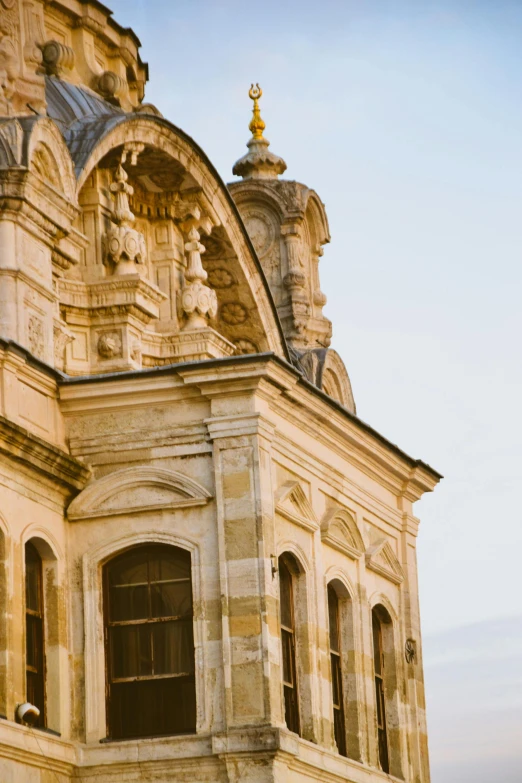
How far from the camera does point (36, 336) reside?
1297 inches

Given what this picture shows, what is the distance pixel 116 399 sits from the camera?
31.9 meters

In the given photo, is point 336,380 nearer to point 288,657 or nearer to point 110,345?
point 110,345

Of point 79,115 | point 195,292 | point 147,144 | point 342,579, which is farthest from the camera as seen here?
point 195,292

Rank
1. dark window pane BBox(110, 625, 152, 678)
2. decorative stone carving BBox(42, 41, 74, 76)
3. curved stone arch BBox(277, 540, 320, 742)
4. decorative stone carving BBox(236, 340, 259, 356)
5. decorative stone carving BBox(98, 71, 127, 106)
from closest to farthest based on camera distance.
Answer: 1. dark window pane BBox(110, 625, 152, 678)
2. curved stone arch BBox(277, 540, 320, 742)
3. decorative stone carving BBox(42, 41, 74, 76)
4. decorative stone carving BBox(236, 340, 259, 356)
5. decorative stone carving BBox(98, 71, 127, 106)

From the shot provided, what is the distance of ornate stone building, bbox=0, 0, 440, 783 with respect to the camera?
100.0ft

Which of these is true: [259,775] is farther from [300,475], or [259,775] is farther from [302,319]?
[302,319]

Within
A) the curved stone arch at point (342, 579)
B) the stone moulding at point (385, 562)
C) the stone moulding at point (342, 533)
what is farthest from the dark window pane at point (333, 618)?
the stone moulding at point (385, 562)

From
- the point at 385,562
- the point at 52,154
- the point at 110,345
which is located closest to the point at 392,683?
the point at 385,562

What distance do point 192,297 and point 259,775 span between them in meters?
10.3

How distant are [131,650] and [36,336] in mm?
4626

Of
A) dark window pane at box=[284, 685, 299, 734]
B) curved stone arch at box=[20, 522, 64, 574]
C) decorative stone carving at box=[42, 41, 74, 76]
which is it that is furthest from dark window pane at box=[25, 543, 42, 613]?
decorative stone carving at box=[42, 41, 74, 76]

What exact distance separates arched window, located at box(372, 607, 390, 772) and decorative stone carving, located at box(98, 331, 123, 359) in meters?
5.48

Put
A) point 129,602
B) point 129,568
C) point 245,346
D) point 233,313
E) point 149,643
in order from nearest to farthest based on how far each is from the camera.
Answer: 1. point 149,643
2. point 129,602
3. point 129,568
4. point 233,313
5. point 245,346

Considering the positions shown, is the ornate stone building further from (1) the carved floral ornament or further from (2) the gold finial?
(2) the gold finial
